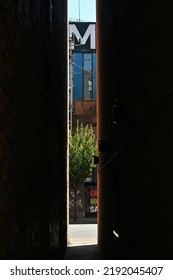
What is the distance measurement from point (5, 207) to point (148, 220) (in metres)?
2.75

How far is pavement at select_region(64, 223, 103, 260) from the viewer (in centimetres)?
1403

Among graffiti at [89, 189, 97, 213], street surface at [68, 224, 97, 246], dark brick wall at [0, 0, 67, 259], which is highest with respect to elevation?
dark brick wall at [0, 0, 67, 259]

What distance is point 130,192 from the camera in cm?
725

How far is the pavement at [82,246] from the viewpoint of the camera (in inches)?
552

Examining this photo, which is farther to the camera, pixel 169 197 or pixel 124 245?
pixel 124 245

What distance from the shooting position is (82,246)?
1728cm

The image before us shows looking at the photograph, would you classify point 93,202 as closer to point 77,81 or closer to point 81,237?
point 77,81

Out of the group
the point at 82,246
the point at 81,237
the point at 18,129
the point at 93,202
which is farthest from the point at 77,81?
the point at 18,129

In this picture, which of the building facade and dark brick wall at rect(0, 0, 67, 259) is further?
the building facade

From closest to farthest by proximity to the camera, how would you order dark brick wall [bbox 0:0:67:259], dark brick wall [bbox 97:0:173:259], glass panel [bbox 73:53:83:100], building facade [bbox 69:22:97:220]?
dark brick wall [bbox 0:0:67:259], dark brick wall [bbox 97:0:173:259], building facade [bbox 69:22:97:220], glass panel [bbox 73:53:83:100]

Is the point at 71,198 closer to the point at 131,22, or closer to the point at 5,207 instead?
the point at 131,22

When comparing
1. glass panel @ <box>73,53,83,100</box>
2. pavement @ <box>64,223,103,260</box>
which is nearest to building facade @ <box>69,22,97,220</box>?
glass panel @ <box>73,53,83,100</box>

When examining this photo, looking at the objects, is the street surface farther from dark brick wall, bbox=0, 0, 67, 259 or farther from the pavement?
dark brick wall, bbox=0, 0, 67, 259

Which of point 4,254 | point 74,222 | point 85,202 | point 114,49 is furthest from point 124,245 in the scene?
point 85,202
